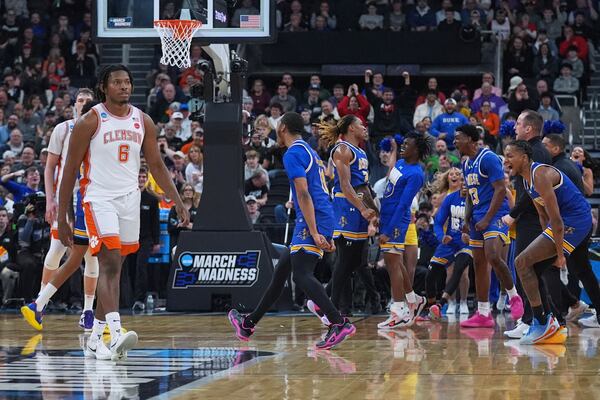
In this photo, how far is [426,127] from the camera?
18109 millimetres

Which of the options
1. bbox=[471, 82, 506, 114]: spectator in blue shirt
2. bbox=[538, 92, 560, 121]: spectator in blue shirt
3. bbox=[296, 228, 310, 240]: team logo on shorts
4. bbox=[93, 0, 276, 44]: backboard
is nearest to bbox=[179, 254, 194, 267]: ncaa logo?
bbox=[93, 0, 276, 44]: backboard

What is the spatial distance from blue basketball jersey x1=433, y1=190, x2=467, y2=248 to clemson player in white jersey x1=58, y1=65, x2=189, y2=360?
5694 millimetres

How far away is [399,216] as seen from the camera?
11.3 m

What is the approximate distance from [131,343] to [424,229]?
734 centimetres

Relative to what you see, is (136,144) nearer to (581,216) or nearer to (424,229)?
(581,216)

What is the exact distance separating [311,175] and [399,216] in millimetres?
2267

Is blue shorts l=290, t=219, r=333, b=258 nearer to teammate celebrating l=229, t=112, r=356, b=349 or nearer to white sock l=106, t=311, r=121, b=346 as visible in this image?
teammate celebrating l=229, t=112, r=356, b=349

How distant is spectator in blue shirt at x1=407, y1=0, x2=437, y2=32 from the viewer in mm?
23375

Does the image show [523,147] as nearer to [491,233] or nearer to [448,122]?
[491,233]

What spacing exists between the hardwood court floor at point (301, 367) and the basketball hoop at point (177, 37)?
3628 millimetres

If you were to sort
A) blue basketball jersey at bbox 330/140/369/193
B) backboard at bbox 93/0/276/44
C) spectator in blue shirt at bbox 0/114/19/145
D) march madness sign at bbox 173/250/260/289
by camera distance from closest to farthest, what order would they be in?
1. blue basketball jersey at bbox 330/140/369/193
2. backboard at bbox 93/0/276/44
3. march madness sign at bbox 173/250/260/289
4. spectator in blue shirt at bbox 0/114/19/145

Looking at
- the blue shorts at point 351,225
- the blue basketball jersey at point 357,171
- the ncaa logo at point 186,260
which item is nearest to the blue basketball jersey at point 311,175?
the blue shorts at point 351,225

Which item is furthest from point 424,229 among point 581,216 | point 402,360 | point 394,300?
point 402,360

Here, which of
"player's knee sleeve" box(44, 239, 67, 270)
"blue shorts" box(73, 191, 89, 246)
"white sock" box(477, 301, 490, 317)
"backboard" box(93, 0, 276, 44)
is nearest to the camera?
"blue shorts" box(73, 191, 89, 246)
